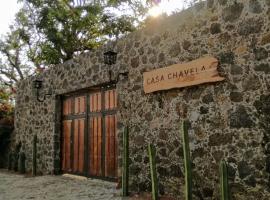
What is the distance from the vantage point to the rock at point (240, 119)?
16.4ft

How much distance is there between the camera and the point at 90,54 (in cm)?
839

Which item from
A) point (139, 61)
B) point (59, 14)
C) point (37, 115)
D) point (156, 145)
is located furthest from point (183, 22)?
point (59, 14)

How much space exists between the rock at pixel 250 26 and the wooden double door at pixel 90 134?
344 cm

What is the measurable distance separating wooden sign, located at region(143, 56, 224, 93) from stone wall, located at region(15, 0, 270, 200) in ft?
0.35

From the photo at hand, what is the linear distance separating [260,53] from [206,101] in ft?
3.53

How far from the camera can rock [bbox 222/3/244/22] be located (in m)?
5.21

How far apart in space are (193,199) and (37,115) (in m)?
6.25

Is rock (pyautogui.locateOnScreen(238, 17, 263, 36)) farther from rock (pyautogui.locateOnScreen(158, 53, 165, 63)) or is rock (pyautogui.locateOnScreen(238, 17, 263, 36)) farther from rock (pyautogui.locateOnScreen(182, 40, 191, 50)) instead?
rock (pyautogui.locateOnScreen(158, 53, 165, 63))

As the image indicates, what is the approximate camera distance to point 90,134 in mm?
8602

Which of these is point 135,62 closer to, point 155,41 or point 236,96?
point 155,41

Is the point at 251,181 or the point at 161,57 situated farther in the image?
the point at 161,57

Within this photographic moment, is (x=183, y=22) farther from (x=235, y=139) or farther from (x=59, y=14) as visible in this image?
(x=59, y=14)

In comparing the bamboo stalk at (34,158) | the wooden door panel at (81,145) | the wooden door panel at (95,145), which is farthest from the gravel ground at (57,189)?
the bamboo stalk at (34,158)

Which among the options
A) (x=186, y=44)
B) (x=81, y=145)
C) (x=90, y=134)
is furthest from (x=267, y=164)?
(x=81, y=145)
